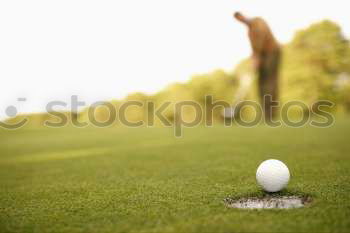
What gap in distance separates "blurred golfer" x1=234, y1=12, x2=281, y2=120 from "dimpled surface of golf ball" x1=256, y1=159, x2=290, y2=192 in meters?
18.8

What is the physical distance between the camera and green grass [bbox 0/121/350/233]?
553cm

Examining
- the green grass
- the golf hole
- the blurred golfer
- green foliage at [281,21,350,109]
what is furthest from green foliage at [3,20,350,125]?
the golf hole

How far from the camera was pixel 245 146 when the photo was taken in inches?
579

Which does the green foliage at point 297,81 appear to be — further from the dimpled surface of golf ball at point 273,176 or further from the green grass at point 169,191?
the dimpled surface of golf ball at point 273,176

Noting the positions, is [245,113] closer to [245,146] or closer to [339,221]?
[245,146]

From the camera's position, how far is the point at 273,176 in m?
6.53

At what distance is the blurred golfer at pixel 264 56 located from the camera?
82.5ft

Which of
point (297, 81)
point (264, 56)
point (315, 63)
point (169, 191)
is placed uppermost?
point (315, 63)

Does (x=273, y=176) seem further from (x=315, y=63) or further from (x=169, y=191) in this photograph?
(x=315, y=63)

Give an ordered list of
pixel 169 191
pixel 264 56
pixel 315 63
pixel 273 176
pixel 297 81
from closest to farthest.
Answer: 1. pixel 273 176
2. pixel 169 191
3. pixel 264 56
4. pixel 297 81
5. pixel 315 63

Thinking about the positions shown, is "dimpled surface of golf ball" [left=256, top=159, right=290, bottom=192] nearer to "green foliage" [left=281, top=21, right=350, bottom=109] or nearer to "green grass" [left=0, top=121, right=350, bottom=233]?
"green grass" [left=0, top=121, right=350, bottom=233]

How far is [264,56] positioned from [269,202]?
21.8m

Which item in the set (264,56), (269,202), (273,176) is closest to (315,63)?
(264,56)

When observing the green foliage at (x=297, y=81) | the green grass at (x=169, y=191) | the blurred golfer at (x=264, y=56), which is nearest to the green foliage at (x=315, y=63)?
the green foliage at (x=297, y=81)
